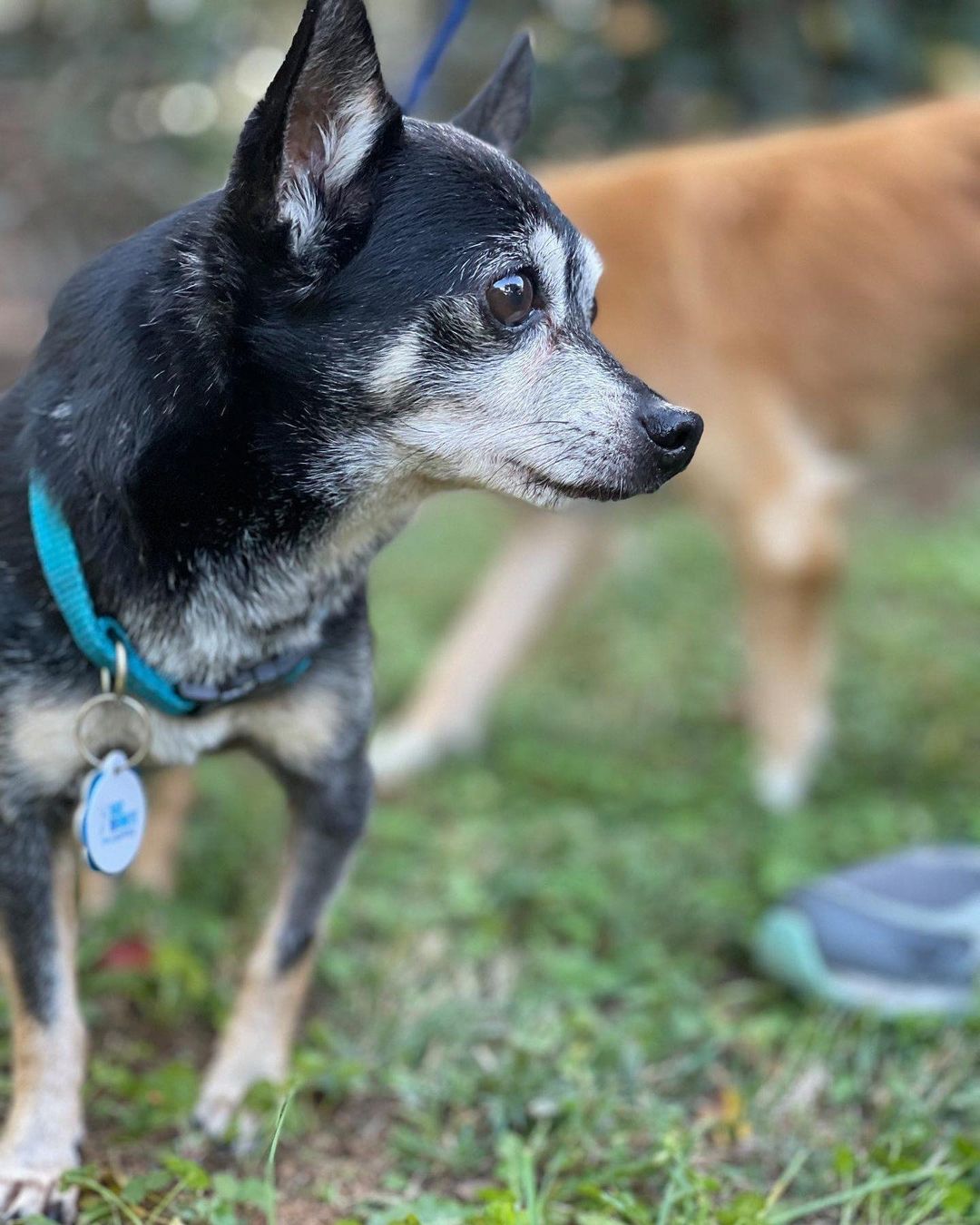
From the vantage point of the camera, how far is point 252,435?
1667 millimetres

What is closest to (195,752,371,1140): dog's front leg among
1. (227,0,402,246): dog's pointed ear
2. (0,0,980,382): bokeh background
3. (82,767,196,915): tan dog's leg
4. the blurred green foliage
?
(82,767,196,915): tan dog's leg

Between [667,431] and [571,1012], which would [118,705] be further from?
[571,1012]

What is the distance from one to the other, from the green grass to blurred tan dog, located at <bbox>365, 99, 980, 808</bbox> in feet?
1.21

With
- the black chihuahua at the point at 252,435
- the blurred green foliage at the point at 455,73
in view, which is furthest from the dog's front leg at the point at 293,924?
the blurred green foliage at the point at 455,73


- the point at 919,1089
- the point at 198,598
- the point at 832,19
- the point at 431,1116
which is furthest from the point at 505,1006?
the point at 832,19

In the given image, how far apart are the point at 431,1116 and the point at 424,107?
4328mm

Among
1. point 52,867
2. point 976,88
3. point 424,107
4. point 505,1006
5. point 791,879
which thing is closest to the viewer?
point 52,867

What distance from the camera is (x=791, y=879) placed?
9.06ft

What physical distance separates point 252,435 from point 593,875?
5.07 feet

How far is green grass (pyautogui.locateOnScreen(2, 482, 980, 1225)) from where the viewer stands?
69.9 inches

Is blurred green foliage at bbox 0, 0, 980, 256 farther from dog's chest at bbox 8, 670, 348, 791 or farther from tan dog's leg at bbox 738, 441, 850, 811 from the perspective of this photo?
dog's chest at bbox 8, 670, 348, 791

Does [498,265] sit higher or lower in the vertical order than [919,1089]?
higher

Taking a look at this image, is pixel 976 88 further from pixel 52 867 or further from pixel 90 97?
pixel 52 867

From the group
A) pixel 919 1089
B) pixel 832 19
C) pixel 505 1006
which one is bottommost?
pixel 505 1006
